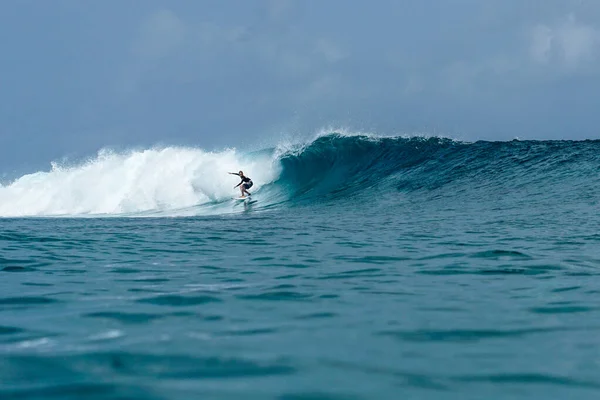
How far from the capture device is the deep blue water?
2.93 metres

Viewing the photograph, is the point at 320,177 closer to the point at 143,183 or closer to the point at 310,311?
the point at 143,183

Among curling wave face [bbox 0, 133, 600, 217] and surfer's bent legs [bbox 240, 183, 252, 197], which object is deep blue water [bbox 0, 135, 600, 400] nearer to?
curling wave face [bbox 0, 133, 600, 217]

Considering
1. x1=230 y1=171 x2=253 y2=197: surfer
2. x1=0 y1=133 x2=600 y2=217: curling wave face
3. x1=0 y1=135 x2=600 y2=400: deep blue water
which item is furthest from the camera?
x1=230 y1=171 x2=253 y2=197: surfer

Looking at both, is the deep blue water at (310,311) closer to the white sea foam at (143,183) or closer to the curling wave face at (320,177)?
the curling wave face at (320,177)

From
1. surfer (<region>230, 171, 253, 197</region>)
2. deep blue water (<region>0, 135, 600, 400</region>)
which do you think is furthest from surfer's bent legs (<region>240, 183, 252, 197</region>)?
deep blue water (<region>0, 135, 600, 400</region>)

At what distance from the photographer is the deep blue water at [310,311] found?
2.93 metres

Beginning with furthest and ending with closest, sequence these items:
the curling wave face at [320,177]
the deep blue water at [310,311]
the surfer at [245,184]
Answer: the surfer at [245,184], the curling wave face at [320,177], the deep blue water at [310,311]

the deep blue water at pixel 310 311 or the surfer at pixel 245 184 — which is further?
the surfer at pixel 245 184

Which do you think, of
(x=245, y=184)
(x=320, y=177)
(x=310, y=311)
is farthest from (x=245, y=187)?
(x=310, y=311)

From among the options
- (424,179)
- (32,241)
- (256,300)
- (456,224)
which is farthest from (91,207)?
(256,300)

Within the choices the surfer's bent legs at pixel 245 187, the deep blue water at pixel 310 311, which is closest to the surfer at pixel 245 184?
the surfer's bent legs at pixel 245 187

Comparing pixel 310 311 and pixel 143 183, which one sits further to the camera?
pixel 143 183

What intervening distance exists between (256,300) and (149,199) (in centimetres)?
1831

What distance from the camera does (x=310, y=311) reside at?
14.3 feet
